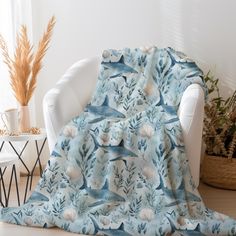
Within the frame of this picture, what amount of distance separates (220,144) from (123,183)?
93cm

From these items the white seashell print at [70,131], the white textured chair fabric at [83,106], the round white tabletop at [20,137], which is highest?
the white textured chair fabric at [83,106]

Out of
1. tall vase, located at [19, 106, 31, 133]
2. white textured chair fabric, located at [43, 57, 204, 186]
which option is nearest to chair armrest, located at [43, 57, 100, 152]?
white textured chair fabric, located at [43, 57, 204, 186]

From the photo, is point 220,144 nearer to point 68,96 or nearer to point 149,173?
point 149,173

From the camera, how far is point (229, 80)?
12.1ft

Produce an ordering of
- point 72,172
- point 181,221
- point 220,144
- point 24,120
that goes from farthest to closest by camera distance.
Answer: point 220,144
point 24,120
point 72,172
point 181,221

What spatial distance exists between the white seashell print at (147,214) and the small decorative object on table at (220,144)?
3.09ft

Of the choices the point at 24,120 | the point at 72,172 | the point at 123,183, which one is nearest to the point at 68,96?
the point at 24,120

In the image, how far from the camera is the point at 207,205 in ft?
10.0

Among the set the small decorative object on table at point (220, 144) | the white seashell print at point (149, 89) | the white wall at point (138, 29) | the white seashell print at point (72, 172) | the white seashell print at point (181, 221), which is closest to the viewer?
the white seashell print at point (181, 221)

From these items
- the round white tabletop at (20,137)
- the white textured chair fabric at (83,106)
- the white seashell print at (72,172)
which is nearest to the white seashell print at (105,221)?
the white seashell print at (72,172)

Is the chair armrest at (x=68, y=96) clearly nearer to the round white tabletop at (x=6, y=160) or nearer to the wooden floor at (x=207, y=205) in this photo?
the round white tabletop at (x=6, y=160)

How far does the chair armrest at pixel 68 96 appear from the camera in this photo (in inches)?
111

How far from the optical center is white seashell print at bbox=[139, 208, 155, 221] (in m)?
2.58

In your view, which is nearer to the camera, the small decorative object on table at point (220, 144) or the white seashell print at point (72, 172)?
the white seashell print at point (72, 172)
